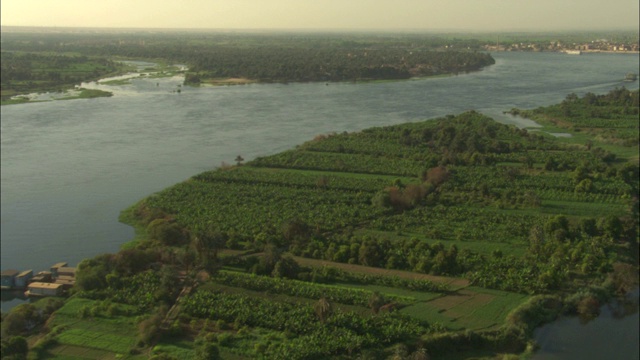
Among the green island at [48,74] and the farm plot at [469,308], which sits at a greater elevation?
the green island at [48,74]

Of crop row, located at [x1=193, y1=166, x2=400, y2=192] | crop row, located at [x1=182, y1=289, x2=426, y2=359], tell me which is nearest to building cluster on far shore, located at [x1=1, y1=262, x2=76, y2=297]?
crop row, located at [x1=182, y1=289, x2=426, y2=359]

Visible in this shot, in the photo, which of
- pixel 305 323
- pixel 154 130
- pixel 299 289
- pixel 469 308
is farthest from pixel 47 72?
pixel 469 308

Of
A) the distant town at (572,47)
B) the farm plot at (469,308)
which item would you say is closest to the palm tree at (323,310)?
the farm plot at (469,308)

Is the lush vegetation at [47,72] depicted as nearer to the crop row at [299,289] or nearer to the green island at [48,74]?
the green island at [48,74]

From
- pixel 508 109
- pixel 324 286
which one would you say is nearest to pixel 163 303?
pixel 324 286

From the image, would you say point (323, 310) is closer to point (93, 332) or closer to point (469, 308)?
point (469, 308)

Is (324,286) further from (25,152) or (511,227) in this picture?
(25,152)
